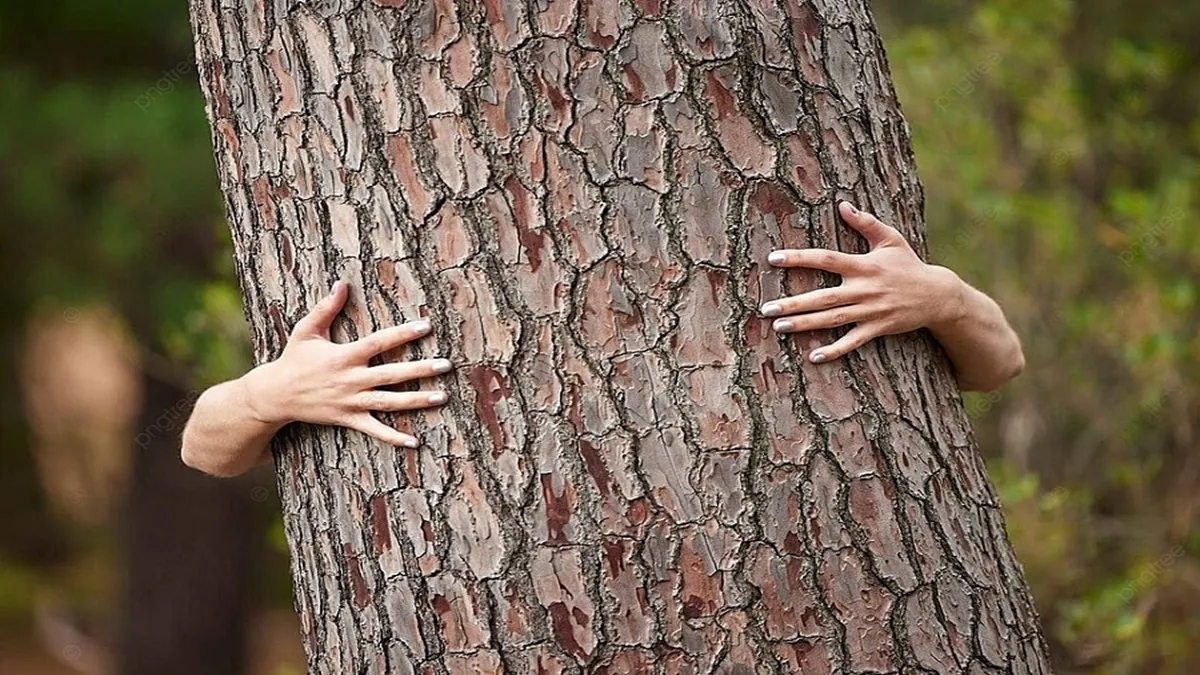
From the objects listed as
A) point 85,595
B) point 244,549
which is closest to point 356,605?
point 244,549

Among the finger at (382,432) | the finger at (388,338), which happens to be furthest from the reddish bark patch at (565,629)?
the finger at (388,338)

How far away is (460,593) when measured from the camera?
1.76 m

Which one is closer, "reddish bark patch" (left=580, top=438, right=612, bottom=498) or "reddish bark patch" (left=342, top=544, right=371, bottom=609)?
"reddish bark patch" (left=580, top=438, right=612, bottom=498)

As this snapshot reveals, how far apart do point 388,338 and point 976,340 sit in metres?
0.86

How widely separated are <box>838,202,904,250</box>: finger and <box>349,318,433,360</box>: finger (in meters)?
0.58

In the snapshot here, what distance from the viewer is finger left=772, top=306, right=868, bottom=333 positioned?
172 cm

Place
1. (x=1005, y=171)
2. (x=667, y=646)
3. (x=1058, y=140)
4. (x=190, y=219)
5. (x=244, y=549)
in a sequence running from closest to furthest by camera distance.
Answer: (x=667, y=646)
(x=1058, y=140)
(x=1005, y=171)
(x=190, y=219)
(x=244, y=549)

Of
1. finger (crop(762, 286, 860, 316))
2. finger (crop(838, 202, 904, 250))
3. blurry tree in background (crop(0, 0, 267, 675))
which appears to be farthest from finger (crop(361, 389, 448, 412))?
blurry tree in background (crop(0, 0, 267, 675))

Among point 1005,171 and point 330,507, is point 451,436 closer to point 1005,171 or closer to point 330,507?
point 330,507

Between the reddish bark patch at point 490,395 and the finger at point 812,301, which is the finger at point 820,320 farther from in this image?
the reddish bark patch at point 490,395

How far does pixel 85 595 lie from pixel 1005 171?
32.8 ft

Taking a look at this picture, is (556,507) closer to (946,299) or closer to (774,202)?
(774,202)

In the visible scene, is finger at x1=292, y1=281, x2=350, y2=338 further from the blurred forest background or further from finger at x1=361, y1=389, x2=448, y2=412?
the blurred forest background

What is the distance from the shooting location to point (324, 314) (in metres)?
1.80
